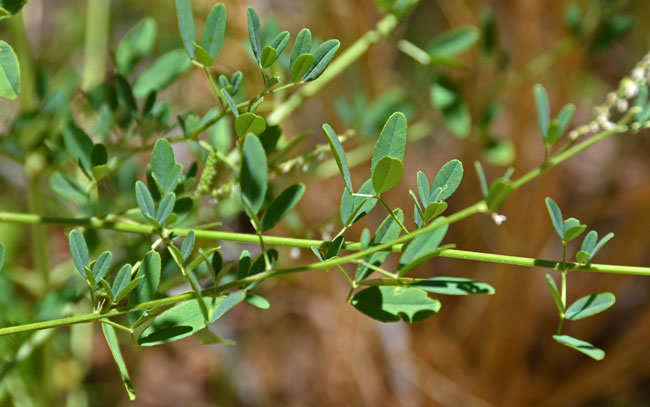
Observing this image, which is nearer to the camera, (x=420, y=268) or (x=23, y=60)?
(x=23, y=60)

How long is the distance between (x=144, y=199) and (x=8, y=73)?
0.31ft

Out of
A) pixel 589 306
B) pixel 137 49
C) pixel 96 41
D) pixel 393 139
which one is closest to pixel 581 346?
pixel 589 306

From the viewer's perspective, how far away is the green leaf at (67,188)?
0.42 m

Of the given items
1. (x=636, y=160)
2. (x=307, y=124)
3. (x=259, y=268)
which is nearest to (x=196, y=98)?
(x=307, y=124)

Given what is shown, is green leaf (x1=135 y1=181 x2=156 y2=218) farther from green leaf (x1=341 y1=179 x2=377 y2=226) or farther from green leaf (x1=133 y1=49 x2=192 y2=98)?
green leaf (x1=133 y1=49 x2=192 y2=98)

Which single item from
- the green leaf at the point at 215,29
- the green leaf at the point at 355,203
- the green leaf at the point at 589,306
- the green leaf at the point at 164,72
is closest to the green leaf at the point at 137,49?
the green leaf at the point at 164,72

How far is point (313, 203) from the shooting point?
103 centimetres

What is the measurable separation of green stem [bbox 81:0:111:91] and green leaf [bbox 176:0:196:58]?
0.38 meters

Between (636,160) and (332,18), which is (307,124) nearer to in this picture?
(332,18)

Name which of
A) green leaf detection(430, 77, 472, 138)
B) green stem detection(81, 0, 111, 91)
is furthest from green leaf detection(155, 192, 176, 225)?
green stem detection(81, 0, 111, 91)

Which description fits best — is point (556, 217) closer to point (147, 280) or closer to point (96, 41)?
point (147, 280)

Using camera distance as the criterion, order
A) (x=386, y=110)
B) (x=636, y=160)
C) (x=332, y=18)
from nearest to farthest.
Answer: (x=386, y=110) < (x=332, y=18) < (x=636, y=160)

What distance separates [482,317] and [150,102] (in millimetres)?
702

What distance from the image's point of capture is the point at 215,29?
0.37 meters
